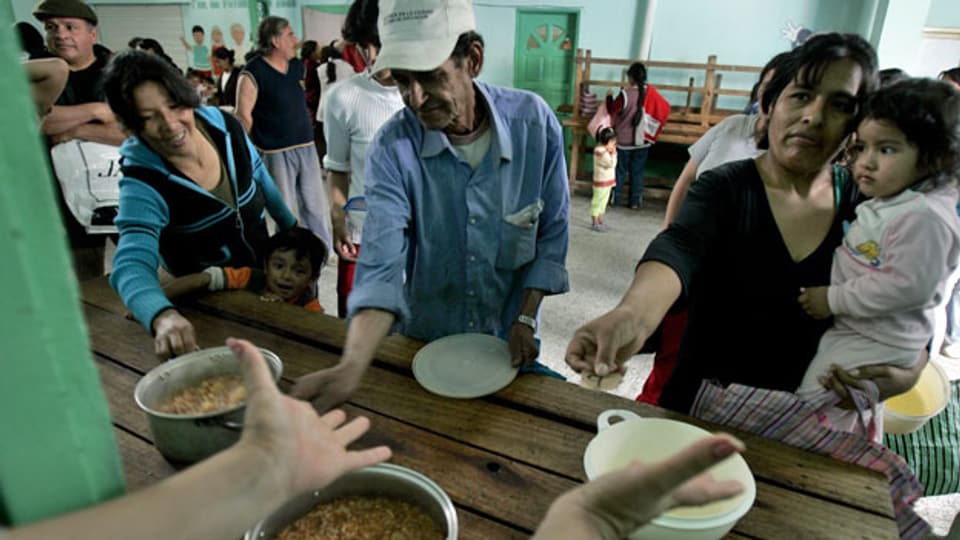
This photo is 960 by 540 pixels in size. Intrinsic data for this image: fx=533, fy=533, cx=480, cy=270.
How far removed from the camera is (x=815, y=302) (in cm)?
117

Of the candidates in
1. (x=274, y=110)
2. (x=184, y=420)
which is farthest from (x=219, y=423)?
(x=274, y=110)

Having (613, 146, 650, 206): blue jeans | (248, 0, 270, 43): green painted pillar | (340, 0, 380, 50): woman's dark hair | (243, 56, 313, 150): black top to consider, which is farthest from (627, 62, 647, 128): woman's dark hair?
(248, 0, 270, 43): green painted pillar

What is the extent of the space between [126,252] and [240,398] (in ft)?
2.41

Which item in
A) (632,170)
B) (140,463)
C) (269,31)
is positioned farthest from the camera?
(632,170)

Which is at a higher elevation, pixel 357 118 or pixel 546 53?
pixel 546 53

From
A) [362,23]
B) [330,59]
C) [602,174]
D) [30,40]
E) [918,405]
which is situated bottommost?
[602,174]

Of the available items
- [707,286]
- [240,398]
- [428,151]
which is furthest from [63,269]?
[707,286]

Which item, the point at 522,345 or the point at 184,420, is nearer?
the point at 184,420

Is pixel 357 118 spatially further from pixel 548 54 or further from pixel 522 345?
pixel 548 54

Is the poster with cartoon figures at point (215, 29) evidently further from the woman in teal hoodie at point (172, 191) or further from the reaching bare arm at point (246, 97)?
the woman in teal hoodie at point (172, 191)

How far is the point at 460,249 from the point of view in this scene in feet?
4.89

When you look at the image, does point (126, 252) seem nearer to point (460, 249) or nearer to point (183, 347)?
point (183, 347)

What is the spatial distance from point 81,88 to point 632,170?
4.99 m

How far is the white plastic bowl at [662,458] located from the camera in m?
0.72
